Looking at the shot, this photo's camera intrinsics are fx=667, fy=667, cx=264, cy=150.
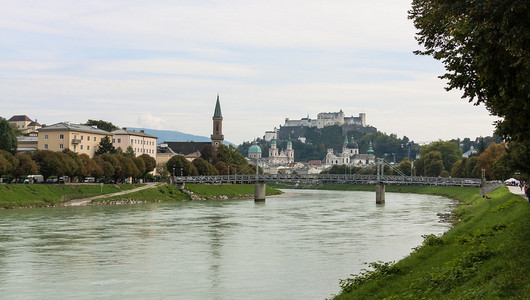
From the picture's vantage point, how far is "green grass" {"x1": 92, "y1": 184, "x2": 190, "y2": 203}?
3205 inches

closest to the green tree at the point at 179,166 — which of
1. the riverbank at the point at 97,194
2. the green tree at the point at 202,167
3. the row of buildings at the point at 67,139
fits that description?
the green tree at the point at 202,167

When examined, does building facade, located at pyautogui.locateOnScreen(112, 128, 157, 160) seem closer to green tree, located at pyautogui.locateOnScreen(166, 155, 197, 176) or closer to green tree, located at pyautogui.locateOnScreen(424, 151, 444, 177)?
green tree, located at pyautogui.locateOnScreen(166, 155, 197, 176)

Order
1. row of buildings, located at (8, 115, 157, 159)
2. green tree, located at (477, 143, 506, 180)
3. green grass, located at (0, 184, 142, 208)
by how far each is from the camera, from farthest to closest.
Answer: row of buildings, located at (8, 115, 157, 159)
green tree, located at (477, 143, 506, 180)
green grass, located at (0, 184, 142, 208)

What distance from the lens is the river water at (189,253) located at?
24.6 meters

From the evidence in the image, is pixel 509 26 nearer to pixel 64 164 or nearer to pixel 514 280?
pixel 514 280

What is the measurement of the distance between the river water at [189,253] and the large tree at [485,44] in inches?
363

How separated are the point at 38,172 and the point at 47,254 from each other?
49.0 m

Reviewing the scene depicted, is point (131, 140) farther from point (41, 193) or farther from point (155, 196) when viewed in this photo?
point (41, 193)

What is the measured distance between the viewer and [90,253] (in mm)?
34062

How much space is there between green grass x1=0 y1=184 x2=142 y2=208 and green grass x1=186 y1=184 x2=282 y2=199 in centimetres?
2138

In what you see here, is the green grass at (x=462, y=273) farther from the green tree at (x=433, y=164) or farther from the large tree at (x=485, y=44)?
the green tree at (x=433, y=164)

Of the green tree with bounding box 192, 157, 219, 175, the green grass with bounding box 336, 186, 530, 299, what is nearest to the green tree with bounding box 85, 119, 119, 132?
the green tree with bounding box 192, 157, 219, 175

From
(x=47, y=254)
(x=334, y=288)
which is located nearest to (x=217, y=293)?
(x=334, y=288)

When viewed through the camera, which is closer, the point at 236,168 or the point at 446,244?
the point at 446,244
